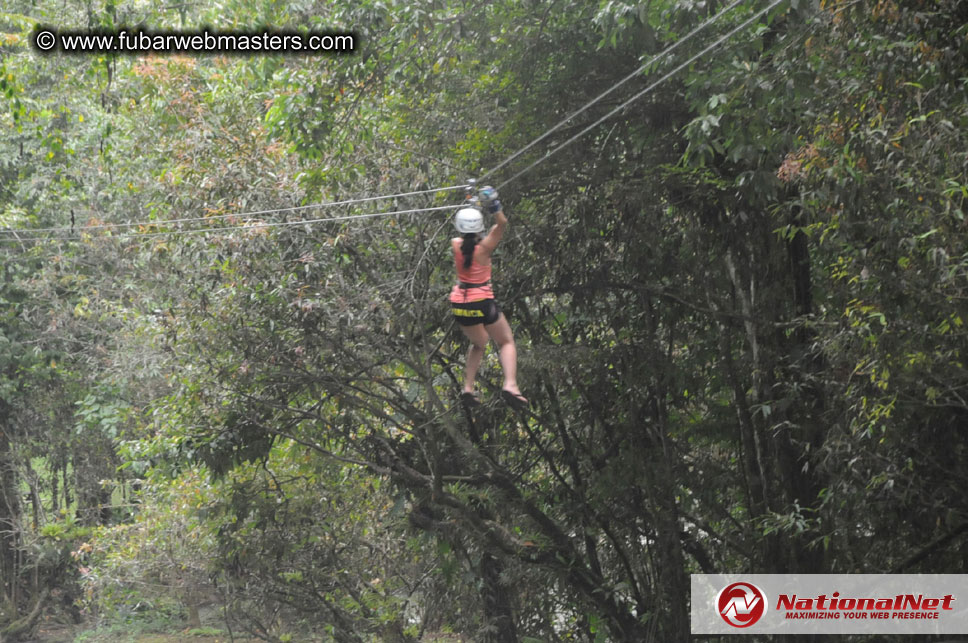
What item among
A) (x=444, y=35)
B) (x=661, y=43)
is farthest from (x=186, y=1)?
(x=661, y=43)

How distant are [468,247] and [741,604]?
3.46m

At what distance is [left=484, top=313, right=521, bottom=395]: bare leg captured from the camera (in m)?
4.55

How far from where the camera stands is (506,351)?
4.64 metres


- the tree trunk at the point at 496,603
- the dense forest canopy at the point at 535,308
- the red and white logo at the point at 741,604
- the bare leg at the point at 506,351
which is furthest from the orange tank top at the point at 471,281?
the tree trunk at the point at 496,603

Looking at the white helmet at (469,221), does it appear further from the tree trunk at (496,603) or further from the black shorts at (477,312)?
the tree trunk at (496,603)

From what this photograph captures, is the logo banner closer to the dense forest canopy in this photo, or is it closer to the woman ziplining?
the dense forest canopy

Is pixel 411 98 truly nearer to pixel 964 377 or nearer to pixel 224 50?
pixel 224 50

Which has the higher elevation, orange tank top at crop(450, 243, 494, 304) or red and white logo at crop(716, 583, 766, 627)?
orange tank top at crop(450, 243, 494, 304)

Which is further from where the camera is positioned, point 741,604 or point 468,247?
point 741,604

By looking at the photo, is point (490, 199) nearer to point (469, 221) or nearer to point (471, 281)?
point (469, 221)

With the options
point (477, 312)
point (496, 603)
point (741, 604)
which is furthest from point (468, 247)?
point (496, 603)

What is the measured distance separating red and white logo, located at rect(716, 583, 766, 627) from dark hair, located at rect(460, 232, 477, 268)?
10.7 feet

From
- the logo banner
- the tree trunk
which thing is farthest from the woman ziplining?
the tree trunk

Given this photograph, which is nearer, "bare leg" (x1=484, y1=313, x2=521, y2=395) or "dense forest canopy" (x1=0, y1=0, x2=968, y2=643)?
"bare leg" (x1=484, y1=313, x2=521, y2=395)
